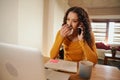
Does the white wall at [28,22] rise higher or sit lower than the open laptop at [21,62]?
higher

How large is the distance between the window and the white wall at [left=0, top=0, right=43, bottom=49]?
260 centimetres

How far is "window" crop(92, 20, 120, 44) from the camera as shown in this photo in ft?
15.4

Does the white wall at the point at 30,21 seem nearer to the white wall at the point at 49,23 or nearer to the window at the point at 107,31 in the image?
the white wall at the point at 49,23

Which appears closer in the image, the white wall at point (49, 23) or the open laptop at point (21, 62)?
the open laptop at point (21, 62)

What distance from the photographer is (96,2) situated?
13.0 feet

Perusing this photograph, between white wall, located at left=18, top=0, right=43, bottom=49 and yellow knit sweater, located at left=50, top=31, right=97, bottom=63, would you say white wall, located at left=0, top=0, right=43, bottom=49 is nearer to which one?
white wall, located at left=18, top=0, right=43, bottom=49

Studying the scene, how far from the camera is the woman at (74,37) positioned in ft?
4.34

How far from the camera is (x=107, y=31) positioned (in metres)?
4.77

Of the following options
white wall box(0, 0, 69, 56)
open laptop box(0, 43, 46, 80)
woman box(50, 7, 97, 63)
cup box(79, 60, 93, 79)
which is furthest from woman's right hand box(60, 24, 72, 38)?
white wall box(0, 0, 69, 56)

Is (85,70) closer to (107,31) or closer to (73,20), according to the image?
(73,20)

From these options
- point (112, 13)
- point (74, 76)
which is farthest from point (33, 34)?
point (112, 13)

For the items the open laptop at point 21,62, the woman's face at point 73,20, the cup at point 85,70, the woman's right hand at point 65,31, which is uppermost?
the woman's face at point 73,20

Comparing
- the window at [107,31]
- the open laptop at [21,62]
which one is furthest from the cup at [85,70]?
the window at [107,31]

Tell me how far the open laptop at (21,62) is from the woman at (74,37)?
70 cm
